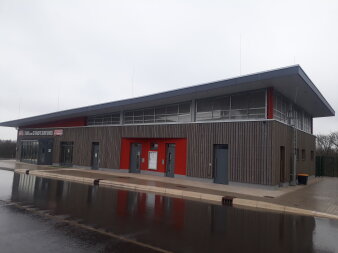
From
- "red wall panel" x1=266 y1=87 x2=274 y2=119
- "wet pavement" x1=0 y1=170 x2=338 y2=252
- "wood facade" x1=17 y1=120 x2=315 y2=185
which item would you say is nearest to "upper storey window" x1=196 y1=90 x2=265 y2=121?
"red wall panel" x1=266 y1=87 x2=274 y2=119

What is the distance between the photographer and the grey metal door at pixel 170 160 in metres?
20.6

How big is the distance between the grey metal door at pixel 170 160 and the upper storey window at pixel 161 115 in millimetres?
2277

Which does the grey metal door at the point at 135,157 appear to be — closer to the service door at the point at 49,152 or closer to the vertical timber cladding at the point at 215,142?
the vertical timber cladding at the point at 215,142

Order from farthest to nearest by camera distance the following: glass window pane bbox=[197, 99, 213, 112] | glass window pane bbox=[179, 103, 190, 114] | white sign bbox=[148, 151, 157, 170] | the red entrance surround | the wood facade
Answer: white sign bbox=[148, 151, 157, 170] → glass window pane bbox=[179, 103, 190, 114] → the red entrance surround → glass window pane bbox=[197, 99, 213, 112] → the wood facade

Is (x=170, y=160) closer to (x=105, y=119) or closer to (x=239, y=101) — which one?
(x=239, y=101)

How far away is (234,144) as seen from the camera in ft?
54.7

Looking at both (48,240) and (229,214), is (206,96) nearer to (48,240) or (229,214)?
(229,214)

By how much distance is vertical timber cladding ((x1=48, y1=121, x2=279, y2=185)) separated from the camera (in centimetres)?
1541

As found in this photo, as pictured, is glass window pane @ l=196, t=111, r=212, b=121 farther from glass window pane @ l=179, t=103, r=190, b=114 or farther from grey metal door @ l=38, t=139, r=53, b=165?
grey metal door @ l=38, t=139, r=53, b=165

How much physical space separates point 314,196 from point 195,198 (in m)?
6.56

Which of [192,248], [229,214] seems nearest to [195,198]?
[229,214]

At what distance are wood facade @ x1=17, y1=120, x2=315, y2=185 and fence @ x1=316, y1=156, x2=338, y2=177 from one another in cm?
539

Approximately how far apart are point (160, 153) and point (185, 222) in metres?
13.5

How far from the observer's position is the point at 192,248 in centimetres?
588
